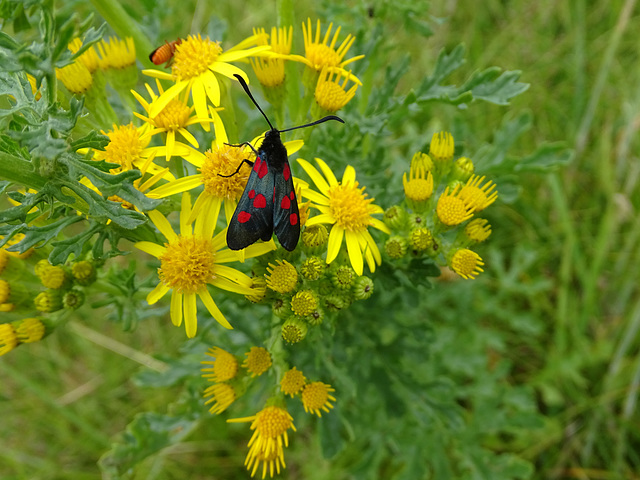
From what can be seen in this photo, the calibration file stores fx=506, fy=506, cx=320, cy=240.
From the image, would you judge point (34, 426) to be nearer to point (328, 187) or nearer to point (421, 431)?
point (421, 431)

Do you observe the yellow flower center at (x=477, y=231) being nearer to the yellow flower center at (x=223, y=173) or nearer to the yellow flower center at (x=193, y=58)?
the yellow flower center at (x=223, y=173)

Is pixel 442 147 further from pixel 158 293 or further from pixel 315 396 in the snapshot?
pixel 158 293

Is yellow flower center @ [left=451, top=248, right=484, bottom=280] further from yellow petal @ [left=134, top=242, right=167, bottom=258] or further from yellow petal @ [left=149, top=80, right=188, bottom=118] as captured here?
A: yellow petal @ [left=149, top=80, right=188, bottom=118]

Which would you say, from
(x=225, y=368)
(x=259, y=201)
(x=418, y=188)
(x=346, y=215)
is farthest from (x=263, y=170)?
(x=225, y=368)

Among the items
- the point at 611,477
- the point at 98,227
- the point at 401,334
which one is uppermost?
the point at 98,227

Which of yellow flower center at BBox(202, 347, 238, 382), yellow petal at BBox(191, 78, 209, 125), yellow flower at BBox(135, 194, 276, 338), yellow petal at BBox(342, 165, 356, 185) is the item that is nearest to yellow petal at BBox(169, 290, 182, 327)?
yellow flower at BBox(135, 194, 276, 338)

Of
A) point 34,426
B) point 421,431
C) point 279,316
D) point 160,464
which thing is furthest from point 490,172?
point 34,426
